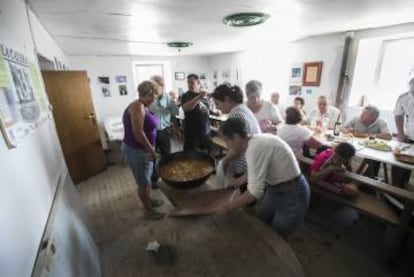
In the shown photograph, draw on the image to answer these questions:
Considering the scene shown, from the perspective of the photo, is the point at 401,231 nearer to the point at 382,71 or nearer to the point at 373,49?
the point at 382,71

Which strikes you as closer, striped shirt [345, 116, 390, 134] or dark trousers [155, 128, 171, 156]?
striped shirt [345, 116, 390, 134]

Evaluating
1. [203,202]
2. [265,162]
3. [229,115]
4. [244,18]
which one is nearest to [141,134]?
[229,115]

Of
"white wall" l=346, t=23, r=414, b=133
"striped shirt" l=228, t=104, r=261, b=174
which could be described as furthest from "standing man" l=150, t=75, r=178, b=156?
"white wall" l=346, t=23, r=414, b=133

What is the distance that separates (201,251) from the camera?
36.0 inches

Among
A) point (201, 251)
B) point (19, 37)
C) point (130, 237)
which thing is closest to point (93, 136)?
point (19, 37)

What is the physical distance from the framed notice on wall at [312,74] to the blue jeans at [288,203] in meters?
3.36

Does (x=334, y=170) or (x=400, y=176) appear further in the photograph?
(x=400, y=176)

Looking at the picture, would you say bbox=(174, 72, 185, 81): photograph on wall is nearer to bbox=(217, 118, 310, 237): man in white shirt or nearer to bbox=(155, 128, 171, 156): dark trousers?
bbox=(155, 128, 171, 156): dark trousers

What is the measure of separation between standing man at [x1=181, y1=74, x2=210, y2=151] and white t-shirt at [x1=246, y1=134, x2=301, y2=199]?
1.56m

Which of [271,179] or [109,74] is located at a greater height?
[109,74]

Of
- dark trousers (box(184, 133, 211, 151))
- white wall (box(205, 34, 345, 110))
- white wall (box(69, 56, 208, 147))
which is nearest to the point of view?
dark trousers (box(184, 133, 211, 151))

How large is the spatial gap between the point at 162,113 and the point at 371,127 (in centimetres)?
285

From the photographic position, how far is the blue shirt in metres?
2.82

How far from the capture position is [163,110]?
2883 mm
